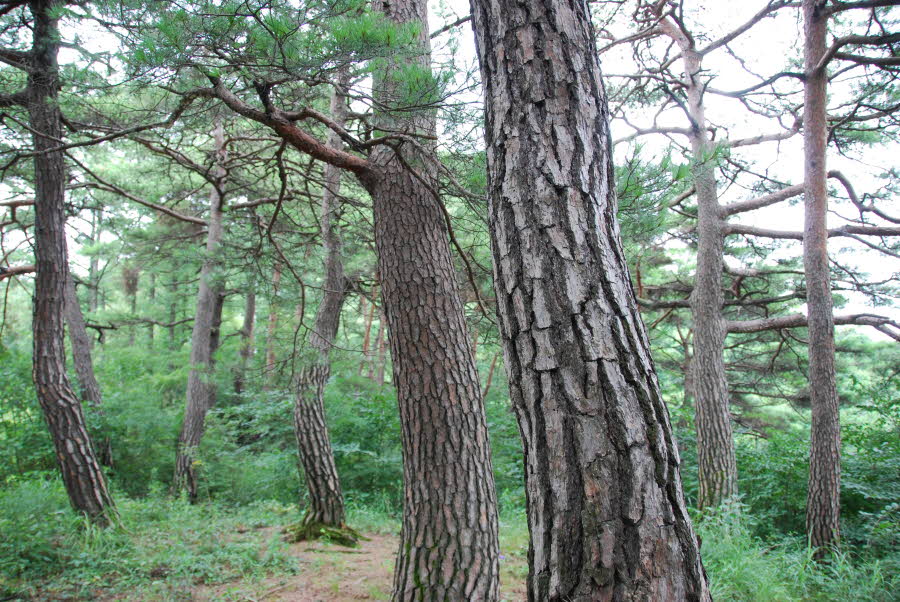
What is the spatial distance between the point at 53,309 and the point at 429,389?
13.4 feet

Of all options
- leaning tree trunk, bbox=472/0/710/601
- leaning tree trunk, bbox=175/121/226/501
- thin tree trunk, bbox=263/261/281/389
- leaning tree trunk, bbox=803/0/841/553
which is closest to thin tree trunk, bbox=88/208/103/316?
leaning tree trunk, bbox=175/121/226/501

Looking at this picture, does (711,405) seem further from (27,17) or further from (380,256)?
(27,17)

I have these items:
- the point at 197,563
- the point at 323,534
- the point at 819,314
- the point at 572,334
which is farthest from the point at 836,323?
the point at 197,563

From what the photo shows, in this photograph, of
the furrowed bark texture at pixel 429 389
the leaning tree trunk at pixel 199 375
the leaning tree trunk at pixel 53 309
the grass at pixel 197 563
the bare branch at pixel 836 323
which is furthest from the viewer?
the leaning tree trunk at pixel 199 375

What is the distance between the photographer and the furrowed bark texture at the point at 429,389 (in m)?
3.39

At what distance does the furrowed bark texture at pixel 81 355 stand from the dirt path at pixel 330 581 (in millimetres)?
5761

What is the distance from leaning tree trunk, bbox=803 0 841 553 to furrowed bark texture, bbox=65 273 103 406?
10.4 meters

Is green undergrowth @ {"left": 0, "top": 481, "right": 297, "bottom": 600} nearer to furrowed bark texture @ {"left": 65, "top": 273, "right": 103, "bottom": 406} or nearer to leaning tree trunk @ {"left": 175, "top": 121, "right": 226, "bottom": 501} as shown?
leaning tree trunk @ {"left": 175, "top": 121, "right": 226, "bottom": 501}

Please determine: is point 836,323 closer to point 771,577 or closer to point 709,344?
point 709,344

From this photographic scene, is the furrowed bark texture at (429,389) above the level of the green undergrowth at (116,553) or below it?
above

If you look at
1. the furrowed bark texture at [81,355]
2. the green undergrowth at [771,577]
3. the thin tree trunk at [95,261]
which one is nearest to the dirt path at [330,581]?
the green undergrowth at [771,577]

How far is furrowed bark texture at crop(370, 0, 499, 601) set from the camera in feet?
11.1

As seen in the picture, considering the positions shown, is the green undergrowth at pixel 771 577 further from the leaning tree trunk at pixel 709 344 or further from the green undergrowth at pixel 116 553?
the green undergrowth at pixel 116 553

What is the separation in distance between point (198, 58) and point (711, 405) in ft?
24.4
